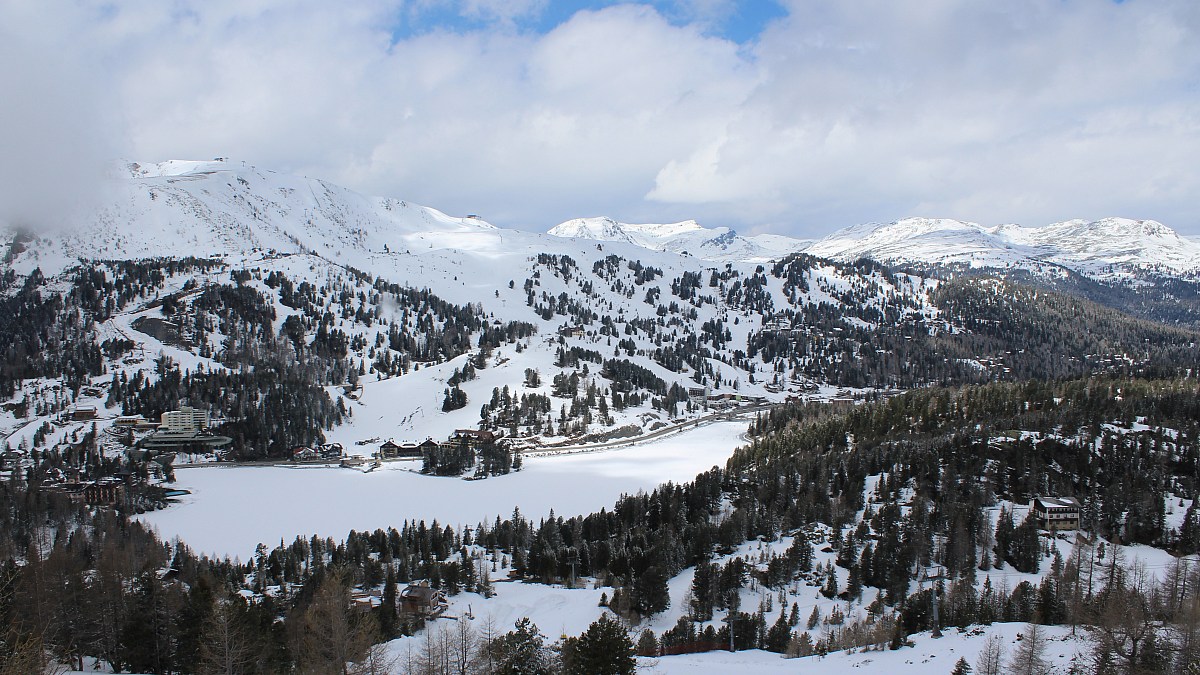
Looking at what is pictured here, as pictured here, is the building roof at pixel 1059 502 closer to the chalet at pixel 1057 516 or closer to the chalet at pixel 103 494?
the chalet at pixel 1057 516

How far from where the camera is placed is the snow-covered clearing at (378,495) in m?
70.1

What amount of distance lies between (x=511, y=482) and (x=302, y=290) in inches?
4510

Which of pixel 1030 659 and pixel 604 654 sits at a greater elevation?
pixel 604 654

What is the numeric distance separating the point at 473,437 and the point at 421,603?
6481 cm

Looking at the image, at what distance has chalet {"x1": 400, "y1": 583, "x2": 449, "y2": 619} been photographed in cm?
4600

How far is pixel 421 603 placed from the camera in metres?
46.7

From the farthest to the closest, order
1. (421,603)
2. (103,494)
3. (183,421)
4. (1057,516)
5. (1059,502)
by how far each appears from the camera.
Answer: (183,421) < (103,494) < (1059,502) < (1057,516) < (421,603)

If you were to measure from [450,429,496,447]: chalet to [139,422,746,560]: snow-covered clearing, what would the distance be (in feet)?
31.2

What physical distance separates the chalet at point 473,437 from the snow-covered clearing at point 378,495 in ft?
31.2

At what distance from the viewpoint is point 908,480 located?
7231 centimetres

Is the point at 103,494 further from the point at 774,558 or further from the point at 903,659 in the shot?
the point at 903,659

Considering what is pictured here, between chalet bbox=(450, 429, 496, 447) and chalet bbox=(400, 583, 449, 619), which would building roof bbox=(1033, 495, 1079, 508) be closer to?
chalet bbox=(400, 583, 449, 619)

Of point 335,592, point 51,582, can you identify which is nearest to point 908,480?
point 335,592

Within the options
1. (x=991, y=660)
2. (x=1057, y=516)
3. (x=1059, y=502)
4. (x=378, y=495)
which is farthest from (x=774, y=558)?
(x=378, y=495)
